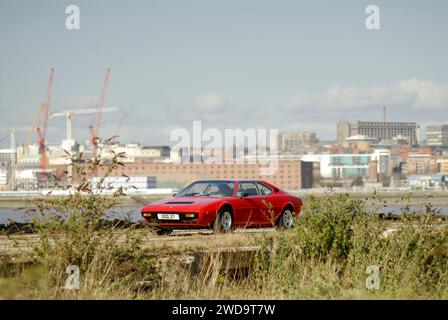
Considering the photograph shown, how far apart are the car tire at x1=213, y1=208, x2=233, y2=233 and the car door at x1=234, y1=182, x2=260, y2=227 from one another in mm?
170

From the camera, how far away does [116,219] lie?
463 inches

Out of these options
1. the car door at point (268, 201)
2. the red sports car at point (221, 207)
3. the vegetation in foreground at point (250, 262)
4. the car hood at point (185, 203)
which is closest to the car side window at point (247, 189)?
the red sports car at point (221, 207)

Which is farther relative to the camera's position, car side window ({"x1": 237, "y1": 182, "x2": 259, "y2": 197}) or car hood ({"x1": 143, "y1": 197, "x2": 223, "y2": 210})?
car side window ({"x1": 237, "y1": 182, "x2": 259, "y2": 197})

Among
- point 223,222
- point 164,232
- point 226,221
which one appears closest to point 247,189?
point 226,221

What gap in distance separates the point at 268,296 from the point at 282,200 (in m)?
7.90

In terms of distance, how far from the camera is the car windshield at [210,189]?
17.4m

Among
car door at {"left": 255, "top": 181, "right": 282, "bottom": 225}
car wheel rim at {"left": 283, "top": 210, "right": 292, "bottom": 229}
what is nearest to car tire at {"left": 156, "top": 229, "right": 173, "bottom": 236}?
car door at {"left": 255, "top": 181, "right": 282, "bottom": 225}

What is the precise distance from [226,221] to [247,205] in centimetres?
66

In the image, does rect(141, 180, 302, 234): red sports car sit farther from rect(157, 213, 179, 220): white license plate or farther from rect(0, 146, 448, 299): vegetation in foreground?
rect(0, 146, 448, 299): vegetation in foreground

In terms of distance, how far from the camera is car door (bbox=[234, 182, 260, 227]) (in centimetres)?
1717

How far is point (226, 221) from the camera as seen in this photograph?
16906 millimetres

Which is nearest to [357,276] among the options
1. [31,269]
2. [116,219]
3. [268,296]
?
[268,296]

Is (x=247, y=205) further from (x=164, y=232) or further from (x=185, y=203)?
(x=164, y=232)
